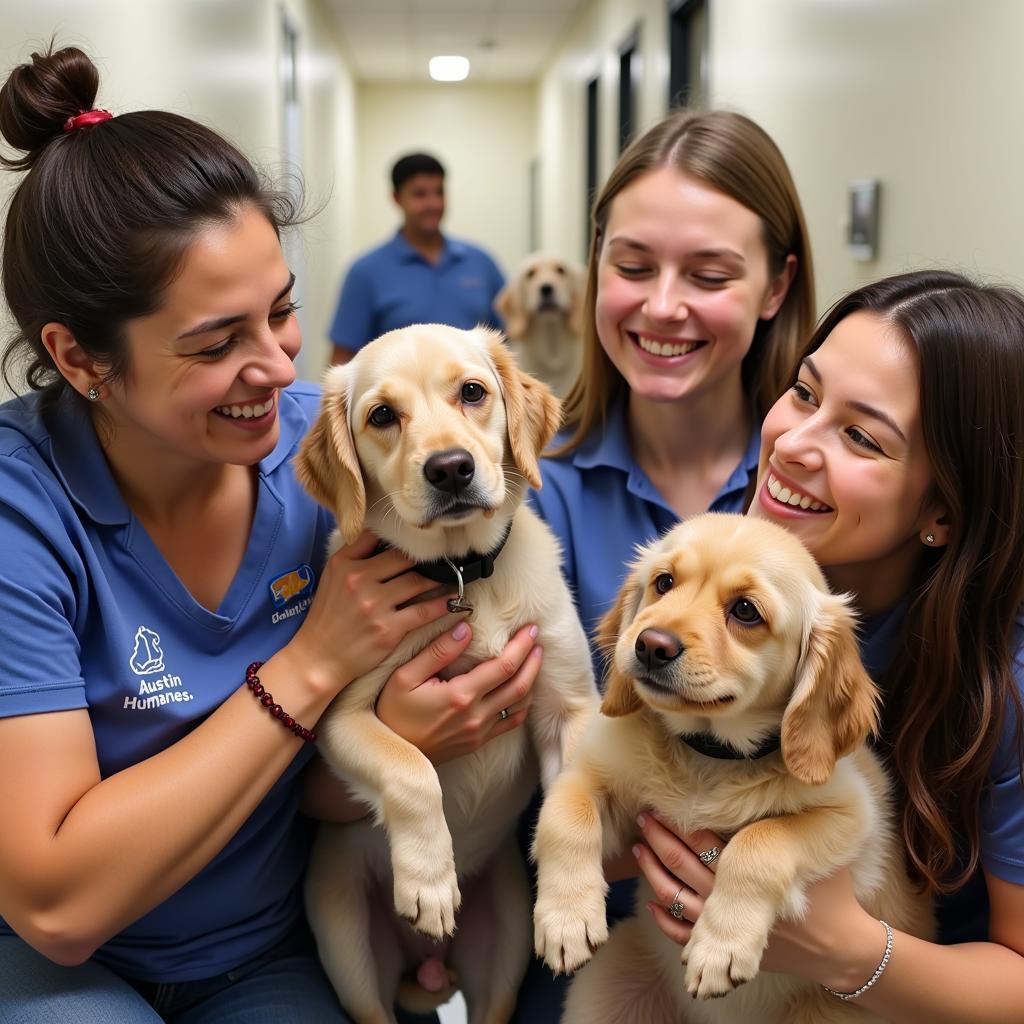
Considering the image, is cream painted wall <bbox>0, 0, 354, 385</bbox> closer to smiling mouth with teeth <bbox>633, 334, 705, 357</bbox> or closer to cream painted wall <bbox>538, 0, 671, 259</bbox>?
smiling mouth with teeth <bbox>633, 334, 705, 357</bbox>

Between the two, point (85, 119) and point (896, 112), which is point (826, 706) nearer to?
point (85, 119)

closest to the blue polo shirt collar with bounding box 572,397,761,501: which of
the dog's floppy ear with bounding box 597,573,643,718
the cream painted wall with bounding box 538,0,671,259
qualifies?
the dog's floppy ear with bounding box 597,573,643,718

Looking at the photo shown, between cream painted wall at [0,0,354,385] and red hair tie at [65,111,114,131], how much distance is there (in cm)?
25

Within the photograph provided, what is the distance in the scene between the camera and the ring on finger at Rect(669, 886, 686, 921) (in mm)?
1424

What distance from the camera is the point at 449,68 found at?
1298 centimetres

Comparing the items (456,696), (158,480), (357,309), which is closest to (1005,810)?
(456,696)

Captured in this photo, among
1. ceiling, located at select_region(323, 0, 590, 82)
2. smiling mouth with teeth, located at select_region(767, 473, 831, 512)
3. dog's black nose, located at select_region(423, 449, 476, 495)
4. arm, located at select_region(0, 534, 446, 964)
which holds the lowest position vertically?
arm, located at select_region(0, 534, 446, 964)

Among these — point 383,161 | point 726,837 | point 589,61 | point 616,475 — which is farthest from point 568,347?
point 383,161

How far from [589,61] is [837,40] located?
6.21m

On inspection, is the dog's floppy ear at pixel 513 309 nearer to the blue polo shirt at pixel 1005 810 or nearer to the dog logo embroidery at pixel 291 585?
the dog logo embroidery at pixel 291 585

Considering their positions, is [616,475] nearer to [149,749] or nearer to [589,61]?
[149,749]

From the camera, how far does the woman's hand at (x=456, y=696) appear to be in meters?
1.60

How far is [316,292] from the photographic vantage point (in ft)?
29.4

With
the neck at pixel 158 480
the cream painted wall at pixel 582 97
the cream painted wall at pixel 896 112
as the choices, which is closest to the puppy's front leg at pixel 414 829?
the neck at pixel 158 480
